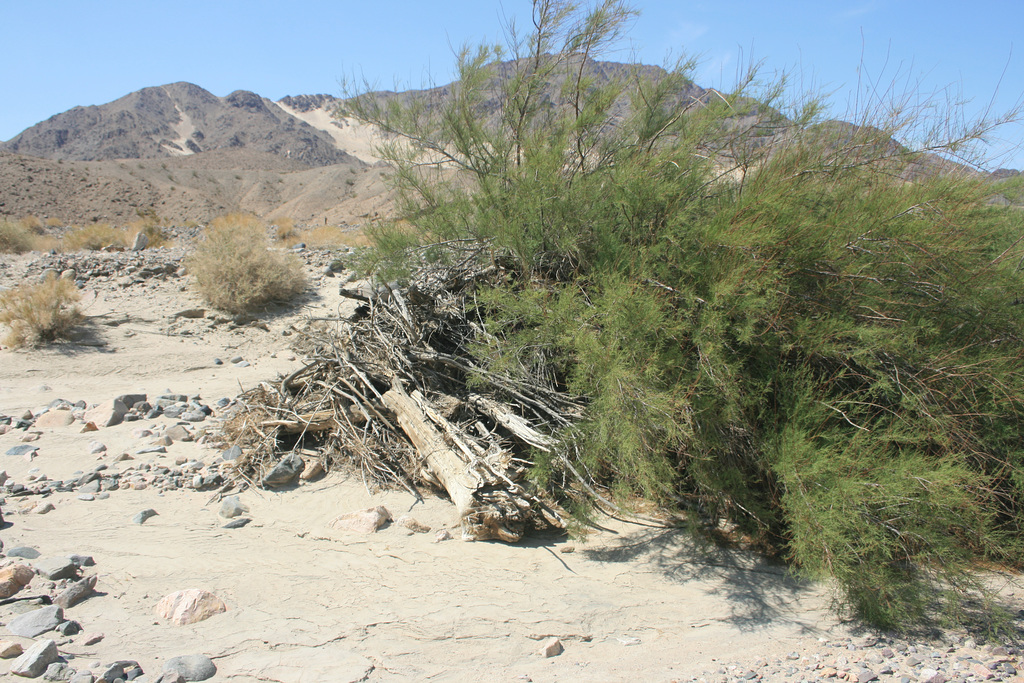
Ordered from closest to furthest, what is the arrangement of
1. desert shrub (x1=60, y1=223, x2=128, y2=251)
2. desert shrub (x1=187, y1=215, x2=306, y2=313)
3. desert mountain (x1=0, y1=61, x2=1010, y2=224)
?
desert shrub (x1=187, y1=215, x2=306, y2=313)
desert shrub (x1=60, y1=223, x2=128, y2=251)
desert mountain (x1=0, y1=61, x2=1010, y2=224)

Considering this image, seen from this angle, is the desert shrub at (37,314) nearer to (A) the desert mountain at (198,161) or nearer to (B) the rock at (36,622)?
(A) the desert mountain at (198,161)

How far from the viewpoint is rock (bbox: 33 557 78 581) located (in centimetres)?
320

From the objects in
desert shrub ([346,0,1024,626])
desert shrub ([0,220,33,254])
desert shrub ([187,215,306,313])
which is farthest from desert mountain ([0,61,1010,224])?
desert shrub ([0,220,33,254])

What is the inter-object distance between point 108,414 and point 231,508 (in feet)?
8.90

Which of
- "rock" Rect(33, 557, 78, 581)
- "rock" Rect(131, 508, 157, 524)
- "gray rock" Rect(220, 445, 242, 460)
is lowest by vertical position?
"rock" Rect(131, 508, 157, 524)

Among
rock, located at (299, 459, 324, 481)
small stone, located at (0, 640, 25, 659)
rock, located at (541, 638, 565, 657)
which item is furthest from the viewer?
rock, located at (299, 459, 324, 481)

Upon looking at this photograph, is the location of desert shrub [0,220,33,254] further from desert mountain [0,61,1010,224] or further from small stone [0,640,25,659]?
small stone [0,640,25,659]

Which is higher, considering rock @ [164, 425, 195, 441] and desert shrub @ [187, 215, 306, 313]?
desert shrub @ [187, 215, 306, 313]

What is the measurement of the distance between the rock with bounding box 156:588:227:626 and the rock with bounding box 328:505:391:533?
3.40ft

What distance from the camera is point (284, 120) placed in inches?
2936

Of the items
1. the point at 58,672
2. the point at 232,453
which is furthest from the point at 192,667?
the point at 232,453

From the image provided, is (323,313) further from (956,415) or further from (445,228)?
(956,415)

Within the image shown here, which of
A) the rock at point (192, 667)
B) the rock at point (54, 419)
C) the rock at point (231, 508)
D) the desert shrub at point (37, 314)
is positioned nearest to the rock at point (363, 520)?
the rock at point (231, 508)

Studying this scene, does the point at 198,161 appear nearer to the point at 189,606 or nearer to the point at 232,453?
the point at 232,453
